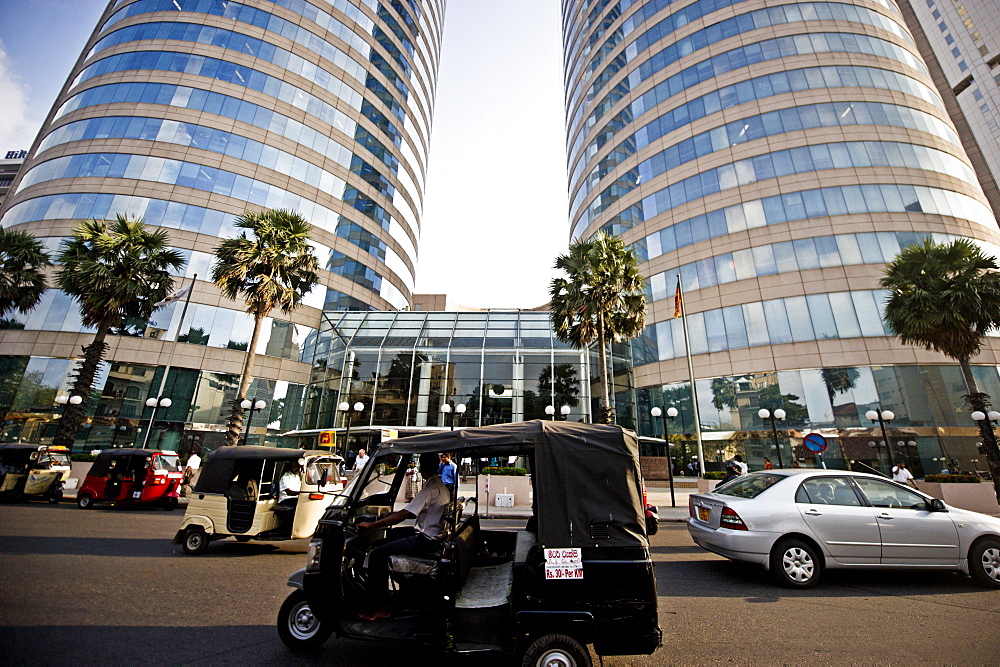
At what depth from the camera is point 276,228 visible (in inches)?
833

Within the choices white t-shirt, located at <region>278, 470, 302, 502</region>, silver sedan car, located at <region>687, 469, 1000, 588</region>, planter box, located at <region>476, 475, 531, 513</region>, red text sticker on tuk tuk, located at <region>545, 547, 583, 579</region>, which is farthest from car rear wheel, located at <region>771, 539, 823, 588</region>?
planter box, located at <region>476, 475, 531, 513</region>

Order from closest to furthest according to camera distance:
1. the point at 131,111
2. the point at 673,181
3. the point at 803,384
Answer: the point at 803,384 < the point at 131,111 < the point at 673,181

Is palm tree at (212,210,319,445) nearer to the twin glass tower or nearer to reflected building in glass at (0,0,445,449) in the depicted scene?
reflected building in glass at (0,0,445,449)

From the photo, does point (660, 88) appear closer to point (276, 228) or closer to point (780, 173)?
→ point (780, 173)

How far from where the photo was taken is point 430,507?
4.34m

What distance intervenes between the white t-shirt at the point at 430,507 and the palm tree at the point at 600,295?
1713cm

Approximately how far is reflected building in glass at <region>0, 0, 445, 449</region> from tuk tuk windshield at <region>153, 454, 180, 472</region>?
35.2 feet

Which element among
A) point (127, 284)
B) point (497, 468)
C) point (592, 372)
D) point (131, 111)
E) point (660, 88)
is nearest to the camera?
point (497, 468)

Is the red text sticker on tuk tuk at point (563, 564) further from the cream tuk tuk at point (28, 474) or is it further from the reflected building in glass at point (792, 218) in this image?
the reflected building in glass at point (792, 218)

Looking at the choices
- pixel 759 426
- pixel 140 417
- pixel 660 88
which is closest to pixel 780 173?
pixel 660 88

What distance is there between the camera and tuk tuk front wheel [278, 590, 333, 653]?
4.12m

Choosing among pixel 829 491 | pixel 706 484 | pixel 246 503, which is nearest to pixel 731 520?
pixel 829 491

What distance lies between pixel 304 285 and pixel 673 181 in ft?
90.3

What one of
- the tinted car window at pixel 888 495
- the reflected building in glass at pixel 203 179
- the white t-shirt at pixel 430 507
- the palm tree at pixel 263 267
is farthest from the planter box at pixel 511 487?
the reflected building in glass at pixel 203 179
